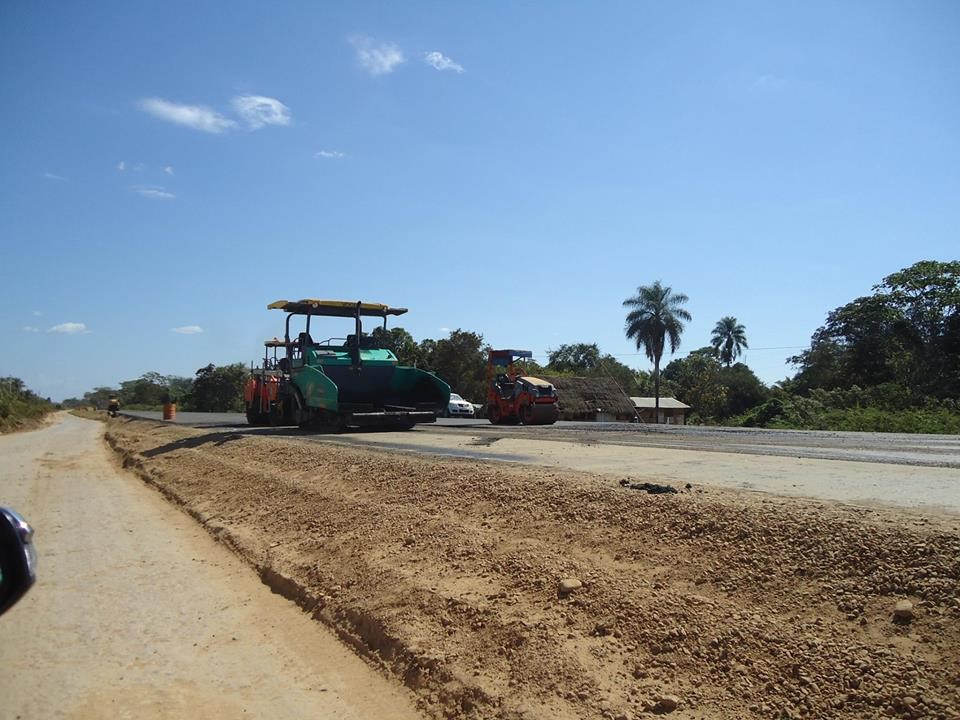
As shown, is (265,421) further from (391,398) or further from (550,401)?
(550,401)

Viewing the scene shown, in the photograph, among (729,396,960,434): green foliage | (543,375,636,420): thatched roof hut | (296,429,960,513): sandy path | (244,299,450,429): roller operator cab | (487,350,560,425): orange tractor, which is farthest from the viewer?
(543,375,636,420): thatched roof hut

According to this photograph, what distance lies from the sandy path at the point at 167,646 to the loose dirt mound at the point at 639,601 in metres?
0.35

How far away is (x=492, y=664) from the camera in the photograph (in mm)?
4855

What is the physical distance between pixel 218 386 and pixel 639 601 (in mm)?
81805

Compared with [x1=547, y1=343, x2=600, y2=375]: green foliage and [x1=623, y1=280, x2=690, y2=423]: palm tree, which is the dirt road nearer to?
[x1=623, y1=280, x2=690, y2=423]: palm tree

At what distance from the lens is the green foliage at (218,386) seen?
7950cm

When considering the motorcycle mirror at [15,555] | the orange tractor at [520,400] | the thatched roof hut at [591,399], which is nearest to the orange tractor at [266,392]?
the orange tractor at [520,400]

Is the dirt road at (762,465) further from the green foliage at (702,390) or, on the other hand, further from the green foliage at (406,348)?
the green foliage at (702,390)

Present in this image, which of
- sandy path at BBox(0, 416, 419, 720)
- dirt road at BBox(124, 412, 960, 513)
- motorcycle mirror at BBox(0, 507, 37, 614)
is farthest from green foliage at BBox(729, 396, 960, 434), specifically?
motorcycle mirror at BBox(0, 507, 37, 614)

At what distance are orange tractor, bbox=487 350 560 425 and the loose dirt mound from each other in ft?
53.6

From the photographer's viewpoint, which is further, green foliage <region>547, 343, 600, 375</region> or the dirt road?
green foliage <region>547, 343, 600, 375</region>

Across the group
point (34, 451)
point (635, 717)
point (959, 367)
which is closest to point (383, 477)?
point (635, 717)

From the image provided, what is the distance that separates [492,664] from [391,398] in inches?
603

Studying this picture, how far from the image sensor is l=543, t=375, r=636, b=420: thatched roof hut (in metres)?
45.9
